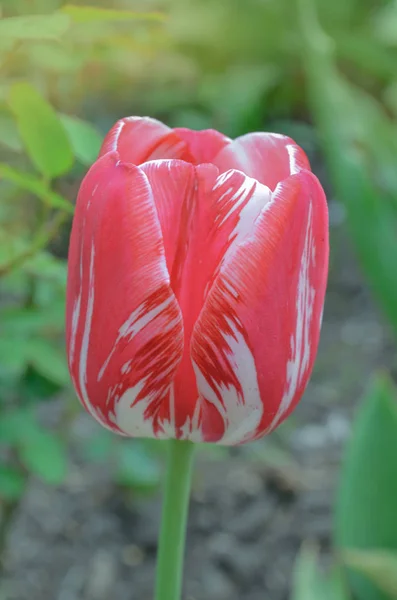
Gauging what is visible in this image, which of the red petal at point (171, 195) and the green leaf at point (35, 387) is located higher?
the red petal at point (171, 195)

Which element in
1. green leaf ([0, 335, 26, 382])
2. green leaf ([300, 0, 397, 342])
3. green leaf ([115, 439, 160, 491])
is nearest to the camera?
green leaf ([0, 335, 26, 382])

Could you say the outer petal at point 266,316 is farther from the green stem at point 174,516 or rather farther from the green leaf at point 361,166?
the green leaf at point 361,166

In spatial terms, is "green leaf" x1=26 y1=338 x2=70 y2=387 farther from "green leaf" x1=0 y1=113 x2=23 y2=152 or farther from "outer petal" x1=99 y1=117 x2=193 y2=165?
"outer petal" x1=99 y1=117 x2=193 y2=165

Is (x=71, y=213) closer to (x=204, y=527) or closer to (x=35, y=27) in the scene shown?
(x=35, y=27)

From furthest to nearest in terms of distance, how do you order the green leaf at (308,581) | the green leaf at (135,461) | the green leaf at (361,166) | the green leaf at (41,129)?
the green leaf at (361,166) → the green leaf at (135,461) → the green leaf at (308,581) → the green leaf at (41,129)

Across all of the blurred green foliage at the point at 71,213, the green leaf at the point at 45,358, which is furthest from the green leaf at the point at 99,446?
the green leaf at the point at 45,358

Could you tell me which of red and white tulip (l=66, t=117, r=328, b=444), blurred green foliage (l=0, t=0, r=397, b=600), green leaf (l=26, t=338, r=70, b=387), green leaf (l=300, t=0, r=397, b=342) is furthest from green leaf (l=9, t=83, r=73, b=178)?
green leaf (l=300, t=0, r=397, b=342)

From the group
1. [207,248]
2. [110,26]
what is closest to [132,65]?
[110,26]
